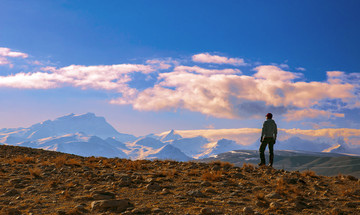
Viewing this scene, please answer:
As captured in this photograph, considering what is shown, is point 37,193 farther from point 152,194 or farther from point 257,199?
point 257,199

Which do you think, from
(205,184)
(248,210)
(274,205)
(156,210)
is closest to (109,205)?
(156,210)

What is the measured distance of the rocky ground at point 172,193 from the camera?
1038cm

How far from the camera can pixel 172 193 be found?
12336mm

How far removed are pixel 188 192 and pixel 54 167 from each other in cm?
972

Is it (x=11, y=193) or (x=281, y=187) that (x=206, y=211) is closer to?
(x=281, y=187)

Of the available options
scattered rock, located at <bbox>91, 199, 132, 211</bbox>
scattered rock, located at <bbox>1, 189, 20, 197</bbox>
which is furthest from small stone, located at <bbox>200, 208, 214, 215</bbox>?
scattered rock, located at <bbox>1, 189, 20, 197</bbox>

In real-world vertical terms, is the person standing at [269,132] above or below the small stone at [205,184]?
above

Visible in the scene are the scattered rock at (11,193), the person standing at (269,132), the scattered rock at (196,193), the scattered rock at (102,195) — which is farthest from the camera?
the person standing at (269,132)

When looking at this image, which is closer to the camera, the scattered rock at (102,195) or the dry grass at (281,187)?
the scattered rock at (102,195)

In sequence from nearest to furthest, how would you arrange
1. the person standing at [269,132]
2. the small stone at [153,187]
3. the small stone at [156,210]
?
1. the small stone at [156,210]
2. the small stone at [153,187]
3. the person standing at [269,132]

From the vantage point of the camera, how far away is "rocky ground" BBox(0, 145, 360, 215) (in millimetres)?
10383

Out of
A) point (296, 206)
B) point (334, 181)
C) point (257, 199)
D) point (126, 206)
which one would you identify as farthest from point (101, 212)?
point (334, 181)

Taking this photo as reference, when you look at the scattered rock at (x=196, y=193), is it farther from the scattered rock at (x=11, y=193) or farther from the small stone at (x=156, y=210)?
the scattered rock at (x=11, y=193)

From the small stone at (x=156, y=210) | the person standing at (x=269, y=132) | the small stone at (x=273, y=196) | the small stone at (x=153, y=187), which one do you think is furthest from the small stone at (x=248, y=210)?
the person standing at (x=269, y=132)
